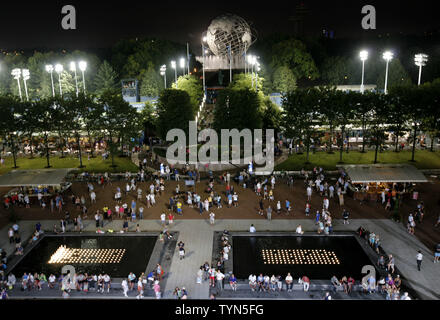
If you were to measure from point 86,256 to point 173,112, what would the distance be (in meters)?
27.8

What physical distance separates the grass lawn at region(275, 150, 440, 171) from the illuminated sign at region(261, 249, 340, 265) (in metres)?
17.9

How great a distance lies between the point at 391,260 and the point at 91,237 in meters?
19.4

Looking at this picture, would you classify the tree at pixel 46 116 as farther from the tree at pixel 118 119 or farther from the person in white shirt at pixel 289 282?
the person in white shirt at pixel 289 282

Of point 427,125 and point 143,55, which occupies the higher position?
point 143,55

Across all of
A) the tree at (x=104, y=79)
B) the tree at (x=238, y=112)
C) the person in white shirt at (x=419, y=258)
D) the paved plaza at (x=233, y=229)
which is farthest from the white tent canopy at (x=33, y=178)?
the tree at (x=104, y=79)

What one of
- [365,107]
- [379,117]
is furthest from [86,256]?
[379,117]

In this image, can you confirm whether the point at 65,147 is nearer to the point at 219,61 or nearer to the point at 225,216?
the point at 225,216

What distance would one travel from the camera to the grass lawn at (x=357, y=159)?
142 ft

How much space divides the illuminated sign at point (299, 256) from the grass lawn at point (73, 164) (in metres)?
22.8

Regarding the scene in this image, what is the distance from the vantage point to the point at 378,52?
79625 mm

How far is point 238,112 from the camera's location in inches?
1885

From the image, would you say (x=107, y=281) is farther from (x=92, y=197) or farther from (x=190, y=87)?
(x=190, y=87)

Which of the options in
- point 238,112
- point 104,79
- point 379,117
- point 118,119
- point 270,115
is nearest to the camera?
point 379,117
